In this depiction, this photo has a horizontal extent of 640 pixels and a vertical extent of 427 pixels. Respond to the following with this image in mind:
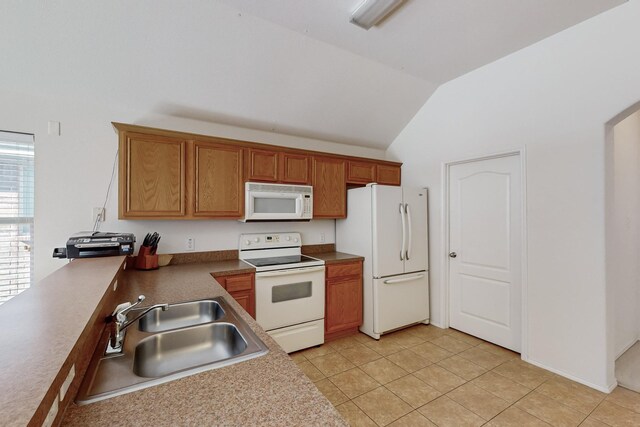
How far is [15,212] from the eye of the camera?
231cm

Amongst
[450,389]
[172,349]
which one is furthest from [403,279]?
[172,349]

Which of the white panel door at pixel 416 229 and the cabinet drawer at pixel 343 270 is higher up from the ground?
the white panel door at pixel 416 229

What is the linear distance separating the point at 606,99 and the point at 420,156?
1.78 m

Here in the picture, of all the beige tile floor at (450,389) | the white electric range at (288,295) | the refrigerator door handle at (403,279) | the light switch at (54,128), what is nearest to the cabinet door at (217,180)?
the white electric range at (288,295)

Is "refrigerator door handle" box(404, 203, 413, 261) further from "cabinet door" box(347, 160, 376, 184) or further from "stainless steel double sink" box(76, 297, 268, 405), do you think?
"stainless steel double sink" box(76, 297, 268, 405)

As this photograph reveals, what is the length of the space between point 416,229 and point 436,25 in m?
2.11

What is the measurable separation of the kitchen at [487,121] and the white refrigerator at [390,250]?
3.58ft

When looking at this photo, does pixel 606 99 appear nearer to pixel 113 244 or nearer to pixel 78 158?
pixel 113 244

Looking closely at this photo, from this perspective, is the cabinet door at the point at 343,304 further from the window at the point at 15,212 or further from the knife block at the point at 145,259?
the window at the point at 15,212

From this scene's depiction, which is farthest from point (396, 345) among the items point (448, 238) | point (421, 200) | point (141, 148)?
point (141, 148)

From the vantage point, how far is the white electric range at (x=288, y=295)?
274 centimetres

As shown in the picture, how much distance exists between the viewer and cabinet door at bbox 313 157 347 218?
3.33 metres

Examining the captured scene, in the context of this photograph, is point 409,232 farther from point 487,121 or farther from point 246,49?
point 246,49

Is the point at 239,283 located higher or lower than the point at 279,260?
lower
